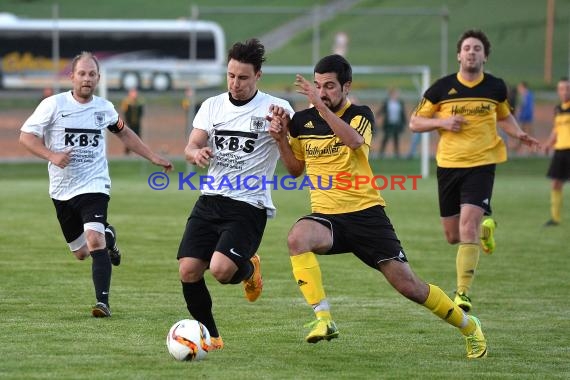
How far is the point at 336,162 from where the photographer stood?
727 cm

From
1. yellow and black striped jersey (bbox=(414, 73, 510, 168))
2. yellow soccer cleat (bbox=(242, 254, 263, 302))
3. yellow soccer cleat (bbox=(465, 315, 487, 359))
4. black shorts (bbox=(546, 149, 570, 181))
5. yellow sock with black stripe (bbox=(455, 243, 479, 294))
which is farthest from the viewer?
black shorts (bbox=(546, 149, 570, 181))

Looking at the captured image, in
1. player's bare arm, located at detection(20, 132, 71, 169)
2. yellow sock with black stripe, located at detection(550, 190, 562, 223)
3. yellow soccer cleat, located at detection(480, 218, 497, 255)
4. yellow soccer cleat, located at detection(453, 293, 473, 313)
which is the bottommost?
yellow sock with black stripe, located at detection(550, 190, 562, 223)

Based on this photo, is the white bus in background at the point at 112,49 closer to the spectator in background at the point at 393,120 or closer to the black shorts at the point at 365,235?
the spectator in background at the point at 393,120

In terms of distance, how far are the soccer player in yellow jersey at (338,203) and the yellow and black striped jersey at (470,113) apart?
270 centimetres

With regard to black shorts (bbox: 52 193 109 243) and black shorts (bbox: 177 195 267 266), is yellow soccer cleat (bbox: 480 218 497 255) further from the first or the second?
black shorts (bbox: 177 195 267 266)

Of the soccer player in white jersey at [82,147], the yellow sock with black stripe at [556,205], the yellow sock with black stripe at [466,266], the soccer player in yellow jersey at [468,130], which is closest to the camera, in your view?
the soccer player in white jersey at [82,147]

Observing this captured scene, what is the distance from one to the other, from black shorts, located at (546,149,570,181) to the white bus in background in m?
19.5

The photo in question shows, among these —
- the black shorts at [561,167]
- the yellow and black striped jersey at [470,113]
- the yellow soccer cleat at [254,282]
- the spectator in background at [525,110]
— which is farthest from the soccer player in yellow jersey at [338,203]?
the spectator in background at [525,110]

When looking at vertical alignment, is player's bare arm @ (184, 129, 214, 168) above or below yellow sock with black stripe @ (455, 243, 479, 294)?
above

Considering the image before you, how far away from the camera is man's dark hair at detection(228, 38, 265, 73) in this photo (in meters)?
7.29

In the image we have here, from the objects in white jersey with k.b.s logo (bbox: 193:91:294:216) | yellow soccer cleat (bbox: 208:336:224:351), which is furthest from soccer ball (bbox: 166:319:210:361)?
white jersey with k.b.s logo (bbox: 193:91:294:216)

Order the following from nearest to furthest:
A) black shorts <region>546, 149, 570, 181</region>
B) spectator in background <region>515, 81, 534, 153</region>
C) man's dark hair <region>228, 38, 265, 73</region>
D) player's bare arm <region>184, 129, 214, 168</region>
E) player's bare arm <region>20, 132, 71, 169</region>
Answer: player's bare arm <region>184, 129, 214, 168</region> → man's dark hair <region>228, 38, 265, 73</region> → player's bare arm <region>20, 132, 71, 169</region> → black shorts <region>546, 149, 570, 181</region> → spectator in background <region>515, 81, 534, 153</region>

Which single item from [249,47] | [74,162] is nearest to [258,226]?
[249,47]

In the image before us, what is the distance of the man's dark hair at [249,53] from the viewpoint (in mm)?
7293
